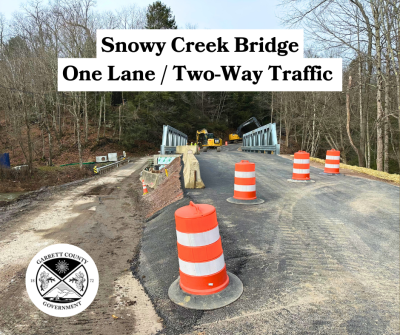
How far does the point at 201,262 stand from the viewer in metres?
3.36

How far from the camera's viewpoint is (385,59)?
15.0m

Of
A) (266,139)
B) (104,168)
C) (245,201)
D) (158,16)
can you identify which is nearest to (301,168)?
(245,201)

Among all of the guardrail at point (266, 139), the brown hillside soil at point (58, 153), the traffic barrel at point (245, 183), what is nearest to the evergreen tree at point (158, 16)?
the brown hillside soil at point (58, 153)

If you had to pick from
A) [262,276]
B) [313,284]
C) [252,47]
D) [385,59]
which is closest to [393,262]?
[313,284]

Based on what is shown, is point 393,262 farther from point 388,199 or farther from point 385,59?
point 385,59

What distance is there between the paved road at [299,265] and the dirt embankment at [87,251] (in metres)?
0.31

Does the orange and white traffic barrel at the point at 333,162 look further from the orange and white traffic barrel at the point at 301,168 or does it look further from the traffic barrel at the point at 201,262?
the traffic barrel at the point at 201,262

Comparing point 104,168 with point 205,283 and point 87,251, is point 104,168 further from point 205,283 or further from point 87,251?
point 205,283

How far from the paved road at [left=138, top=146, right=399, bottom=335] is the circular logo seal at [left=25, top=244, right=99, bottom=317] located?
88 centimetres

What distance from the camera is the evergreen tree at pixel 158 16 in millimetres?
42219

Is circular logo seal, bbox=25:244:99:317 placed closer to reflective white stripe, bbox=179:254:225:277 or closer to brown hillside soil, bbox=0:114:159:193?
reflective white stripe, bbox=179:254:225:277

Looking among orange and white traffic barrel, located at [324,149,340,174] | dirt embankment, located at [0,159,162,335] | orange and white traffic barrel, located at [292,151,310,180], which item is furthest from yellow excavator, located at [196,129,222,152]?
orange and white traffic barrel, located at [292,151,310,180]

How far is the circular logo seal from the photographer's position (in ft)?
11.3

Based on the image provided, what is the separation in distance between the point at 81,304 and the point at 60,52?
104 ft
